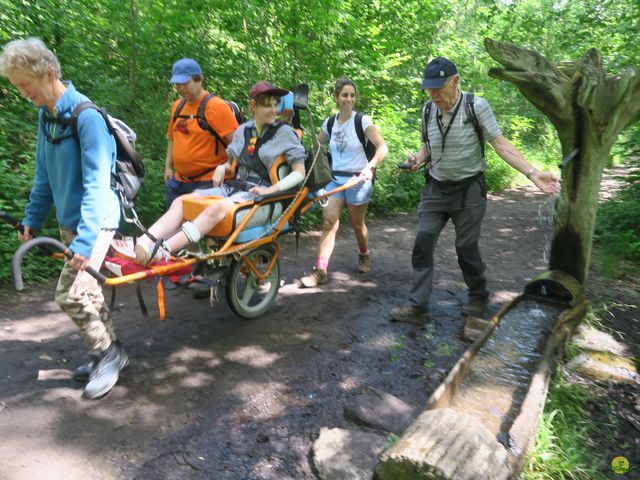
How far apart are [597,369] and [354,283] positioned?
2694mm

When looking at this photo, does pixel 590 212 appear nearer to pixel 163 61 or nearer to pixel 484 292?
pixel 484 292

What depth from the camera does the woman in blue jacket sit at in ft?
8.83

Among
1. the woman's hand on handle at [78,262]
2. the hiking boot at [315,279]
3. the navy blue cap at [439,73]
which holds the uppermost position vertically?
the navy blue cap at [439,73]

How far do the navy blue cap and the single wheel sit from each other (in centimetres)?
205

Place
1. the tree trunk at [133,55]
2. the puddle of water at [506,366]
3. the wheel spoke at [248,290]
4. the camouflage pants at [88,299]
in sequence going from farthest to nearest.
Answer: the tree trunk at [133,55]
the wheel spoke at [248,290]
the puddle of water at [506,366]
the camouflage pants at [88,299]

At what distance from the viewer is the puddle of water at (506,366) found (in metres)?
3.03

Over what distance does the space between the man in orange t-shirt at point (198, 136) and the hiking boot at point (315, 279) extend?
158 cm

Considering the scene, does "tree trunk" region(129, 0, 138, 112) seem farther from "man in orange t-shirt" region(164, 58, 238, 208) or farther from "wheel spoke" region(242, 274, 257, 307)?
"wheel spoke" region(242, 274, 257, 307)

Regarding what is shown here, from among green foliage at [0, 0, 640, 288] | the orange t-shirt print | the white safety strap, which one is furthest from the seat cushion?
green foliage at [0, 0, 640, 288]

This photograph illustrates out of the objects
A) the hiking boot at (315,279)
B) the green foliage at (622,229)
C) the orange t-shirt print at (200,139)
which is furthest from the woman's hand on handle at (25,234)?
the green foliage at (622,229)

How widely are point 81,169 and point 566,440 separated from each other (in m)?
3.40

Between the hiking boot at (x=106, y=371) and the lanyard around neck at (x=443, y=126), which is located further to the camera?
the lanyard around neck at (x=443, y=126)

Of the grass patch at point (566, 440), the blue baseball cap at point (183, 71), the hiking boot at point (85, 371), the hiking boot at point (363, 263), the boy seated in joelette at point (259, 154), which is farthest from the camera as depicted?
the hiking boot at point (363, 263)

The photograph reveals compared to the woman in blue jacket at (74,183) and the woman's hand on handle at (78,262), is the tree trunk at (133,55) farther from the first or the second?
the woman's hand on handle at (78,262)
